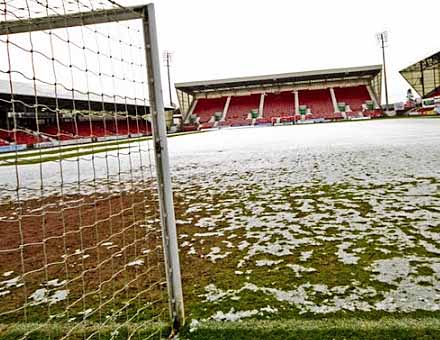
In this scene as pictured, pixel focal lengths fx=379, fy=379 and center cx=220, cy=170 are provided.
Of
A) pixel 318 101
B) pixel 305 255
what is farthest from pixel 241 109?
pixel 305 255

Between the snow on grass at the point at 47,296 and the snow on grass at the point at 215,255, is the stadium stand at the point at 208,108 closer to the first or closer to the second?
the snow on grass at the point at 215,255

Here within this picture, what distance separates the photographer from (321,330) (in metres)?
1.77

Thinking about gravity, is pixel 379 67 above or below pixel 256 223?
above

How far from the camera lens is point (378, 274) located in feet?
7.72

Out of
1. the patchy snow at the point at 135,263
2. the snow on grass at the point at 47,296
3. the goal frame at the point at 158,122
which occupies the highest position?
the goal frame at the point at 158,122

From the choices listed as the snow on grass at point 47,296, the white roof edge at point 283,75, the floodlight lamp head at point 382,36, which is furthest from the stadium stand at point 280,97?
the snow on grass at point 47,296

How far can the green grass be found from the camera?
1704mm

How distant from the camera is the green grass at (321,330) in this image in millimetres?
1704

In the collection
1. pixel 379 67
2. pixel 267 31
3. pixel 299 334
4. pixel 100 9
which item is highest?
pixel 267 31

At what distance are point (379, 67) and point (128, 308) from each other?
4943cm

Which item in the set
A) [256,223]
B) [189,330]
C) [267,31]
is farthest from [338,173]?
[267,31]

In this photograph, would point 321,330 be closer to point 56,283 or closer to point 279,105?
point 56,283

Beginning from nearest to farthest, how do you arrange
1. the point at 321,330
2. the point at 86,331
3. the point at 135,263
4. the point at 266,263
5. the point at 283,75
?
1. the point at 321,330
2. the point at 86,331
3. the point at 266,263
4. the point at 135,263
5. the point at 283,75

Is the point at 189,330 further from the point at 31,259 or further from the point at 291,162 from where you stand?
the point at 291,162
